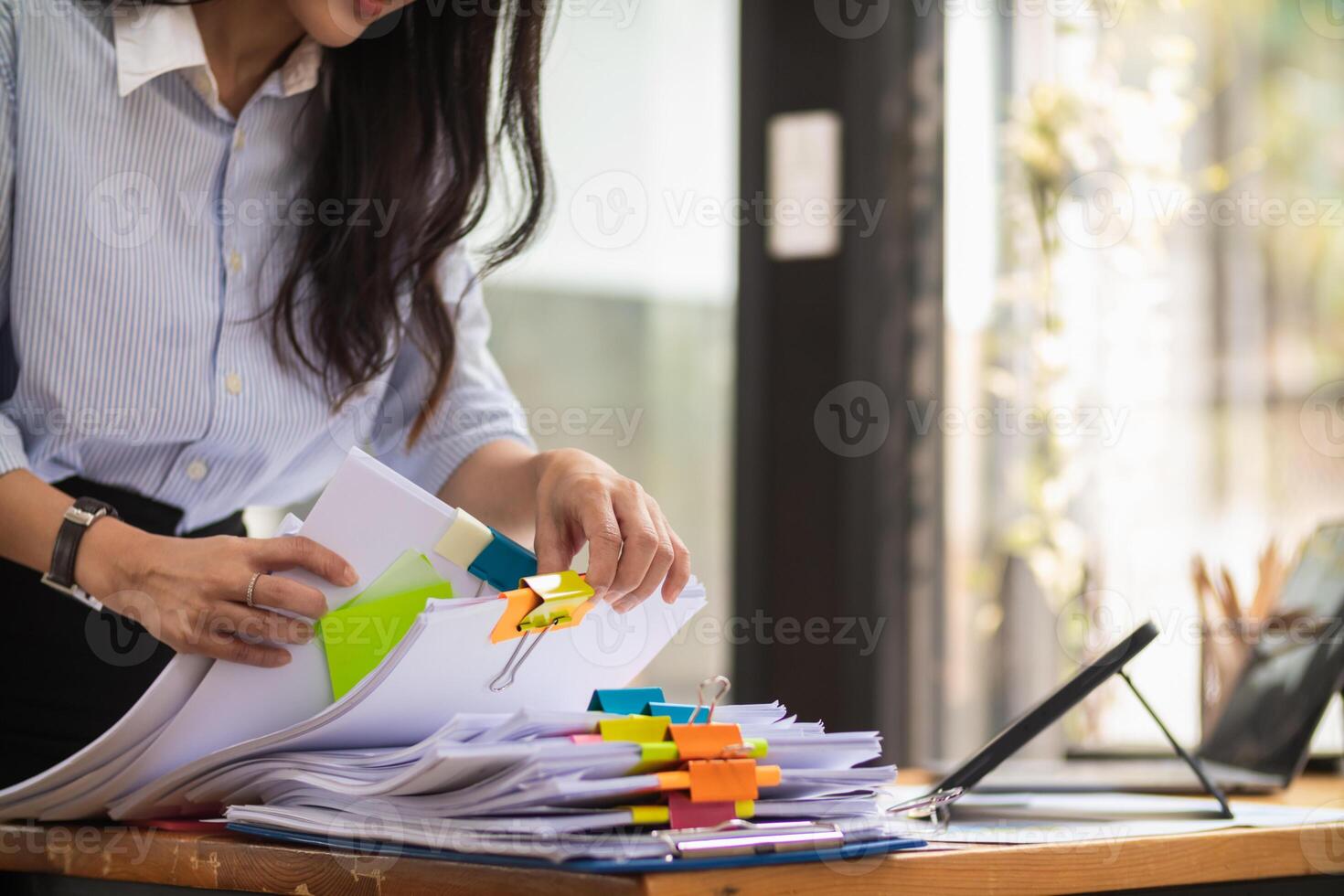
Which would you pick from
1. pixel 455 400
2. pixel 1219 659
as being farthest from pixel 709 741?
pixel 1219 659

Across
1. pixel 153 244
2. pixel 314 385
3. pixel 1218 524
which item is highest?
pixel 153 244

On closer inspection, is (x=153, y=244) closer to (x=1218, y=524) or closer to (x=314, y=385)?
(x=314, y=385)

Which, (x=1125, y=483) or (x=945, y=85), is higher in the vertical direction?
(x=945, y=85)

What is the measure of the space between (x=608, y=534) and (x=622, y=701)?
142mm

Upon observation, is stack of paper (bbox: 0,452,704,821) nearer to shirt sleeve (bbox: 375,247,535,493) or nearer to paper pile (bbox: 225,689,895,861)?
paper pile (bbox: 225,689,895,861)

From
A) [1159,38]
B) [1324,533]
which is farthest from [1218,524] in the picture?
[1324,533]

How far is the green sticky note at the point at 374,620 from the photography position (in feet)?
2.34

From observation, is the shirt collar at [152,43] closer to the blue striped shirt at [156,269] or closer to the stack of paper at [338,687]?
the blue striped shirt at [156,269]

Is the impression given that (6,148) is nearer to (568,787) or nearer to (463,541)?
(463,541)

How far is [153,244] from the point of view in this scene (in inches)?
39.8

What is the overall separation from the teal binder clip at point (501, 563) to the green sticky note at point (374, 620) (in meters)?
0.03

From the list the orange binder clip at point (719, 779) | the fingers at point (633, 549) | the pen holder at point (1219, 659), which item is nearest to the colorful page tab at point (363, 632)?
the fingers at point (633, 549)

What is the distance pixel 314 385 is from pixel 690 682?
1.67m

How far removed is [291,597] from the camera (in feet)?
2.27
